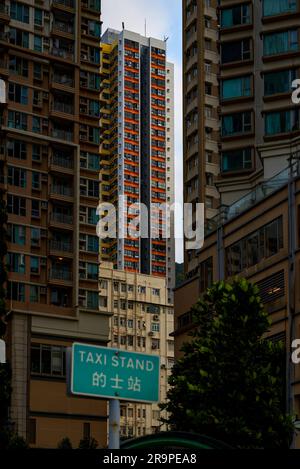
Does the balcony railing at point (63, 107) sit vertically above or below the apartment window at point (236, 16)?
below

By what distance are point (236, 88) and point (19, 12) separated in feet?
64.5

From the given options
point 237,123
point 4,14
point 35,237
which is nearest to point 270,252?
point 237,123

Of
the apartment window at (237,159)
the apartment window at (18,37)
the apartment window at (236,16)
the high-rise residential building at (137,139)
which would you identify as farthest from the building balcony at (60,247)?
the high-rise residential building at (137,139)

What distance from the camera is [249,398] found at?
137 ft

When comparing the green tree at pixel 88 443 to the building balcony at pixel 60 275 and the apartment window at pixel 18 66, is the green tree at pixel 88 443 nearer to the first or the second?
the building balcony at pixel 60 275

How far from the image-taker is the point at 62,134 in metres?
86.9

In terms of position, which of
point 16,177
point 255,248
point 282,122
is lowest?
point 255,248

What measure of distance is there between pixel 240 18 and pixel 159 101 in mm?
99349

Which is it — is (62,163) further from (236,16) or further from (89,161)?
(236,16)

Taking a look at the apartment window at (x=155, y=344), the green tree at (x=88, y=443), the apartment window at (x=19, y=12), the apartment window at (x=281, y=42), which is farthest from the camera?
the apartment window at (x=155, y=344)

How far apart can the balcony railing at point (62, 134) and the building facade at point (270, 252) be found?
24.0m

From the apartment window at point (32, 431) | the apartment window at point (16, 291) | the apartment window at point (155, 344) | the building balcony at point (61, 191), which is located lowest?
the apartment window at point (32, 431)

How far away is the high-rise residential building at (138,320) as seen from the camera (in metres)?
148
